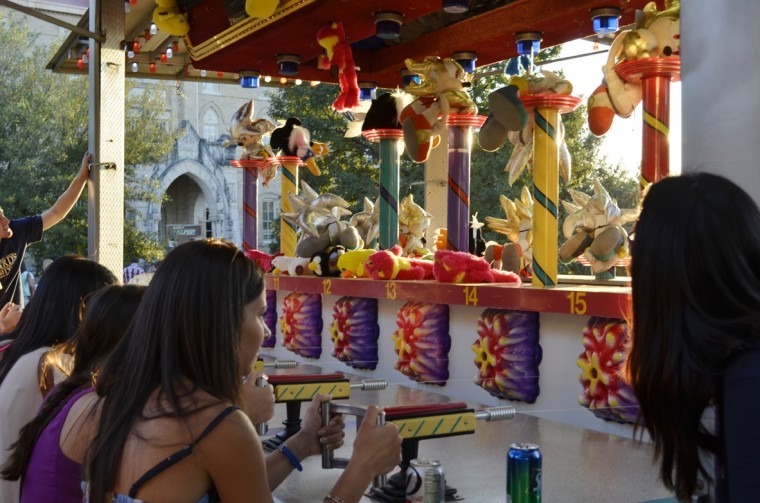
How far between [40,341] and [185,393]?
3.96 feet

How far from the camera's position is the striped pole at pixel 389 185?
5555 mm

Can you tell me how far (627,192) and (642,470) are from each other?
12.6m

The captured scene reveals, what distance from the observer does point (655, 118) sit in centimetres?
349

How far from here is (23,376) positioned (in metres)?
2.43

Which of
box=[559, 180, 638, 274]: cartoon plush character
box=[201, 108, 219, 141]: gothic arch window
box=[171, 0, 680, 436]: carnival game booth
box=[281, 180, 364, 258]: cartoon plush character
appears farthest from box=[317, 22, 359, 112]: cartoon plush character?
box=[201, 108, 219, 141]: gothic arch window

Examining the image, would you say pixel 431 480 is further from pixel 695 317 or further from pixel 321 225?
pixel 321 225

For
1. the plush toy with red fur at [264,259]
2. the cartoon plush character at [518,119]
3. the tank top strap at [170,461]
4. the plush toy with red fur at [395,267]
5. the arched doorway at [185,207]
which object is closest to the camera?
the tank top strap at [170,461]

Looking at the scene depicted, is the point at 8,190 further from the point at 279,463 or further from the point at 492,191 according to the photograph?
the point at 279,463

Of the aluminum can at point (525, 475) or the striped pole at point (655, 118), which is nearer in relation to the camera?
the aluminum can at point (525, 475)

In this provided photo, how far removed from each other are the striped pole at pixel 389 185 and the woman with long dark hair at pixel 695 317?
13.8ft

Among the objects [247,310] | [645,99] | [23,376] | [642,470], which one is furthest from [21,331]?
[645,99]

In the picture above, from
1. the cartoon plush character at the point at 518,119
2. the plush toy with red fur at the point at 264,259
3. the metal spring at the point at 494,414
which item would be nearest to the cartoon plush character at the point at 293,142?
the plush toy with red fur at the point at 264,259

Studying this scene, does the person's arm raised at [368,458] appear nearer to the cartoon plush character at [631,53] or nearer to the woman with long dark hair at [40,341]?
the woman with long dark hair at [40,341]

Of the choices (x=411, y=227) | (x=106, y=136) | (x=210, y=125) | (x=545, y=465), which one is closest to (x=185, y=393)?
(x=545, y=465)
